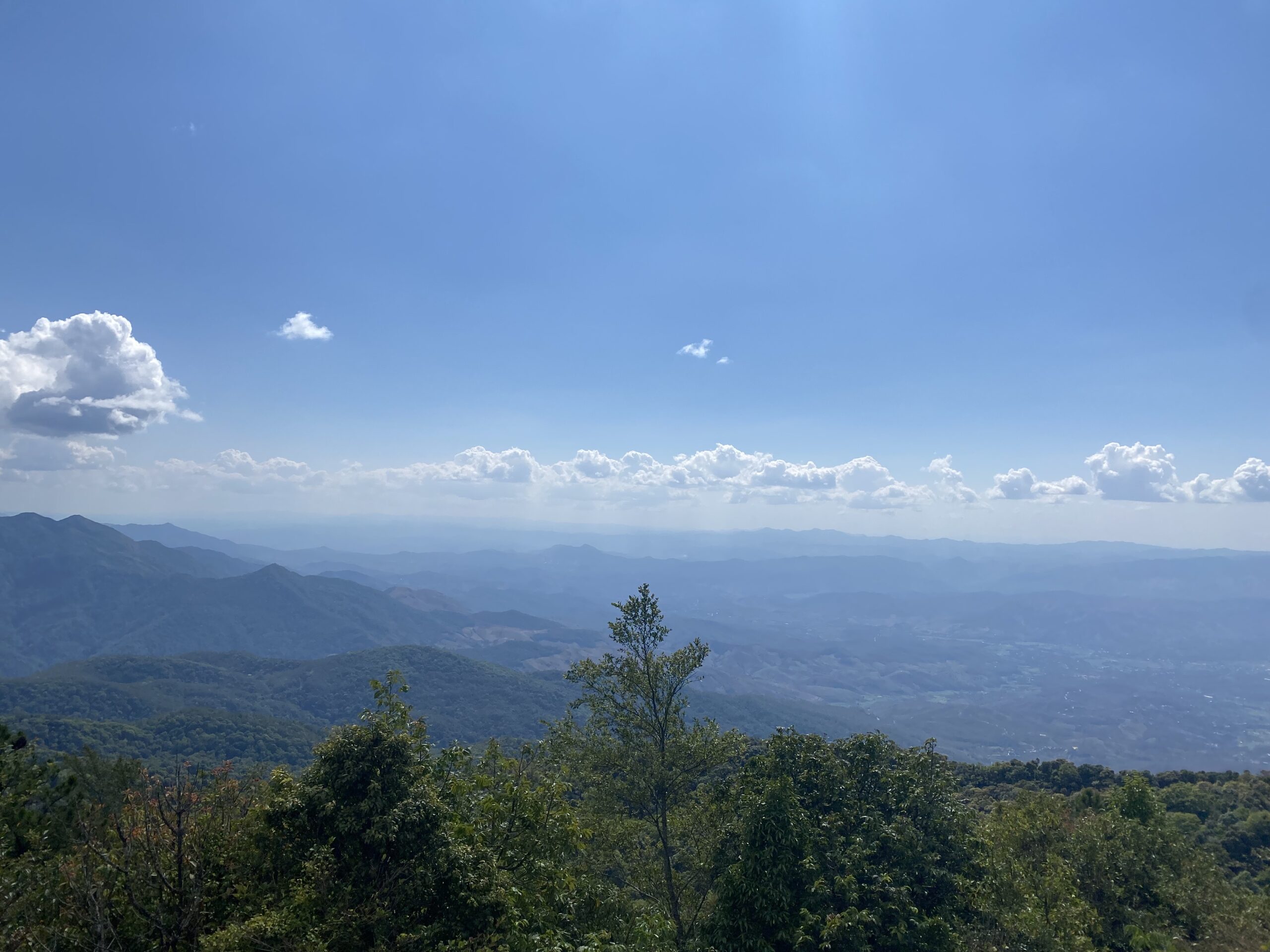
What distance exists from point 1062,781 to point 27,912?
84486mm

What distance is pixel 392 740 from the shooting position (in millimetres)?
14719

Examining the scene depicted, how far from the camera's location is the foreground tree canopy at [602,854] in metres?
12.3

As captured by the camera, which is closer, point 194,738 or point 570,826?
point 570,826

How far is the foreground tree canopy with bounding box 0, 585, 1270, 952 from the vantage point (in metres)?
12.3

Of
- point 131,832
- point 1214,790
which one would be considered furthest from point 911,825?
point 1214,790

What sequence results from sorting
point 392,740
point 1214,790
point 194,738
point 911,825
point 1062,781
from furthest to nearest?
point 194,738
point 1062,781
point 1214,790
point 911,825
point 392,740

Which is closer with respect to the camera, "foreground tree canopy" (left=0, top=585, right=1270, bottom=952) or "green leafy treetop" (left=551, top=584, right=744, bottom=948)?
"foreground tree canopy" (left=0, top=585, right=1270, bottom=952)

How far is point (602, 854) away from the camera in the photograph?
21.6m

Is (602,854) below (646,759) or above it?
below

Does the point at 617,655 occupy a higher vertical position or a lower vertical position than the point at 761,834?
higher

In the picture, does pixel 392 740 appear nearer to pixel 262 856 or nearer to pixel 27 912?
pixel 262 856

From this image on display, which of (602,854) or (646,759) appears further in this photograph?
(646,759)

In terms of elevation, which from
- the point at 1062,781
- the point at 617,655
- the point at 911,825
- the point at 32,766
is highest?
the point at 617,655

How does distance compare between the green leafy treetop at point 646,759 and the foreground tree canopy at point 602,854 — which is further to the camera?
the green leafy treetop at point 646,759
